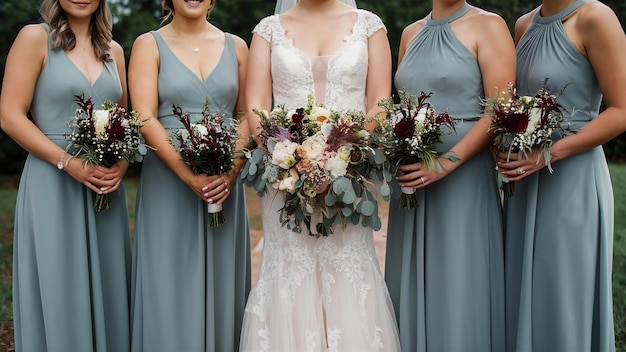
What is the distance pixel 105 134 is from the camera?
4383 mm

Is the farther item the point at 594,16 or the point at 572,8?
the point at 572,8

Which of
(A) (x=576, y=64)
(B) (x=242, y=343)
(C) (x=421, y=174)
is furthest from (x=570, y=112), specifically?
(B) (x=242, y=343)

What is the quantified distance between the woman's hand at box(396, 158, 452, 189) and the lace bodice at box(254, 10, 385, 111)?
1.96 ft

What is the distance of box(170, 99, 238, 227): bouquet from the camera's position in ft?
14.2

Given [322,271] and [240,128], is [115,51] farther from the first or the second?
[322,271]

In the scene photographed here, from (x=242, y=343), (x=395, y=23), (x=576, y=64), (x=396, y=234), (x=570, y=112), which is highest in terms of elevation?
(x=395, y=23)

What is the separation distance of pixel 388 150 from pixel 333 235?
743mm

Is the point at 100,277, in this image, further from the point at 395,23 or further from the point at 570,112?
the point at 395,23

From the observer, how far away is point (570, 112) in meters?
4.41

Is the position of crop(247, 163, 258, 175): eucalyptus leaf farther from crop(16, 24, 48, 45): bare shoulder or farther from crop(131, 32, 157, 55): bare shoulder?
crop(16, 24, 48, 45): bare shoulder

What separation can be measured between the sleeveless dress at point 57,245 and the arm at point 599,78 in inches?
111

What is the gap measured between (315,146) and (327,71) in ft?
2.60

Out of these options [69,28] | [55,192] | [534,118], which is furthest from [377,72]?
[55,192]

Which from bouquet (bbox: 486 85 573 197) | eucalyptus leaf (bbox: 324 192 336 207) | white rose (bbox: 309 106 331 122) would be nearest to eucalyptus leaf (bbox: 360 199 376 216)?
eucalyptus leaf (bbox: 324 192 336 207)
